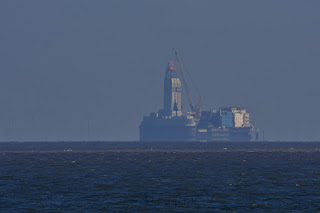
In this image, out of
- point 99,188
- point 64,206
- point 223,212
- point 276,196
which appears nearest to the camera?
point 223,212

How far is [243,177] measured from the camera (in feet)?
286

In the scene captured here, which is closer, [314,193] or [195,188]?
[314,193]

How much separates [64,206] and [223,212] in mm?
11828

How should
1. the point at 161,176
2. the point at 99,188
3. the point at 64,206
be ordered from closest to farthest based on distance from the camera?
the point at 64,206, the point at 99,188, the point at 161,176

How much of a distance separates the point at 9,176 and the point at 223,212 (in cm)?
4492

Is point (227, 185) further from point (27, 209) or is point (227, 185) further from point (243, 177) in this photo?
point (27, 209)

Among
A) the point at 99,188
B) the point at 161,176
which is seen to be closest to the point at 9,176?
the point at 161,176

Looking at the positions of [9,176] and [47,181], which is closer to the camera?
[47,181]

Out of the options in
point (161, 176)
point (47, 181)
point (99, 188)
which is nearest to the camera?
point (99, 188)

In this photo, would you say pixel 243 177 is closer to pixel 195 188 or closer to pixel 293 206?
pixel 195 188

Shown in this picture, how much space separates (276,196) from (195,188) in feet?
33.8

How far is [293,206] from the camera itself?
56719 mm

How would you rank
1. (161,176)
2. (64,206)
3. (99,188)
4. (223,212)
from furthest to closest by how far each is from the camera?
(161,176), (99,188), (64,206), (223,212)

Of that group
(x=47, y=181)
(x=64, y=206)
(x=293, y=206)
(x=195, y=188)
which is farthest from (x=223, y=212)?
(x=47, y=181)
